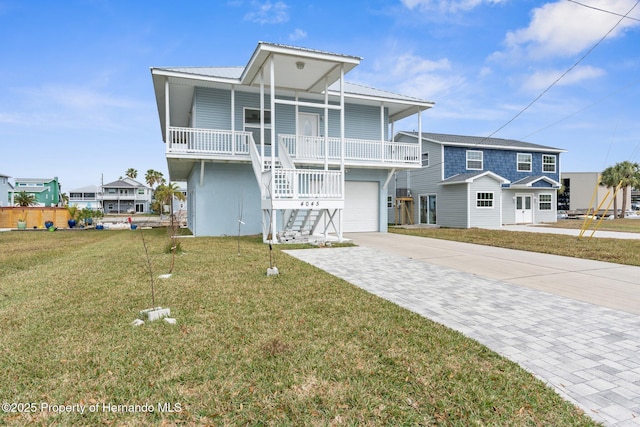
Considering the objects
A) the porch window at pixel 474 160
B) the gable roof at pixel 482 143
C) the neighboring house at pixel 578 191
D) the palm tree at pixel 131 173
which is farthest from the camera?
the palm tree at pixel 131 173

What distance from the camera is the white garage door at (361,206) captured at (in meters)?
16.0

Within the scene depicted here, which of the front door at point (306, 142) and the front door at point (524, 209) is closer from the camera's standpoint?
the front door at point (306, 142)

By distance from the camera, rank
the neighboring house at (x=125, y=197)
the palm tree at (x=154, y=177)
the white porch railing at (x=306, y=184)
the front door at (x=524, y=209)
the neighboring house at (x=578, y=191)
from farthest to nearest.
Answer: the neighboring house at (x=125, y=197), the palm tree at (x=154, y=177), the neighboring house at (x=578, y=191), the front door at (x=524, y=209), the white porch railing at (x=306, y=184)

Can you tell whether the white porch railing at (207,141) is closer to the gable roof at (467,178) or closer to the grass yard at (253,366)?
the grass yard at (253,366)

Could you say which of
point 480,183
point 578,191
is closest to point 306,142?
point 480,183

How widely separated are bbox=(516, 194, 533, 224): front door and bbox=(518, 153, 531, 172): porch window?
219 cm

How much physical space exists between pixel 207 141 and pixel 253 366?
37.1 ft

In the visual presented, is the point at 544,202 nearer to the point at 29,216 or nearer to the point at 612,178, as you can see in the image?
the point at 612,178

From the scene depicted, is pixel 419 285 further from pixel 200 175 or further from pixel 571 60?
pixel 571 60

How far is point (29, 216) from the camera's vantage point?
24172 mm

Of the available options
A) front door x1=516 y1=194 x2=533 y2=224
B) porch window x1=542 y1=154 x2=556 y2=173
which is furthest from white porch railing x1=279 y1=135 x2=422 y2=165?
porch window x1=542 y1=154 x2=556 y2=173

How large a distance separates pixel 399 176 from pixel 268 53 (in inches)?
695

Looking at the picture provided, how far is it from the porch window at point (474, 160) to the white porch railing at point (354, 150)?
10.2 metres

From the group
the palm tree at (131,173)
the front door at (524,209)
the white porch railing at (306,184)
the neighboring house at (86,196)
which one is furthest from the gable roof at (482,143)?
the neighboring house at (86,196)
